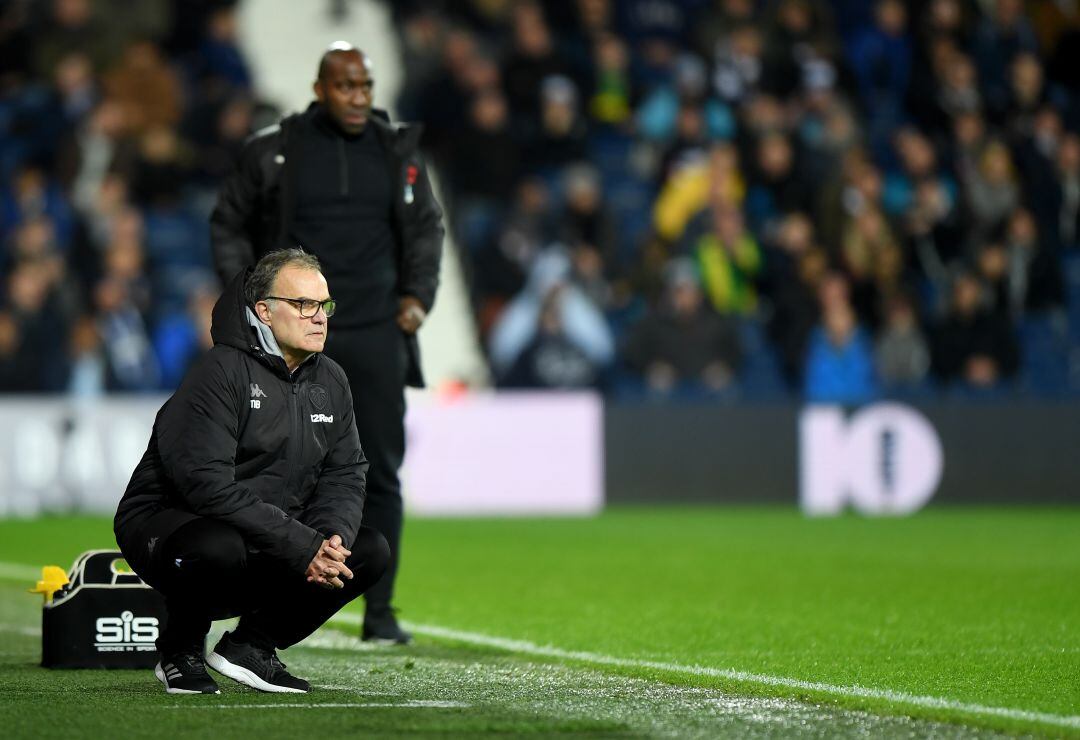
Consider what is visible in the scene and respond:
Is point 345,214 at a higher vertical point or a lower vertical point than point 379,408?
higher

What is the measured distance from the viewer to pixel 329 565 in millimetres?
5934

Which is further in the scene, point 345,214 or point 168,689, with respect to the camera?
point 345,214

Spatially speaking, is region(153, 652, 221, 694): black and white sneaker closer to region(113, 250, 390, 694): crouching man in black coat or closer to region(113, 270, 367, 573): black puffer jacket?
region(113, 250, 390, 694): crouching man in black coat

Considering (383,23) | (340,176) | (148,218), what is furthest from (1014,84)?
(340,176)

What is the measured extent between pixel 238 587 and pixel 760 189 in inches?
548

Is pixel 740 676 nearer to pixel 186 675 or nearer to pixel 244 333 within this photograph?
pixel 186 675

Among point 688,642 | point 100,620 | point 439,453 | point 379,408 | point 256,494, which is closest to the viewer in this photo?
point 256,494

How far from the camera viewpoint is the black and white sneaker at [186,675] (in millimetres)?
6164

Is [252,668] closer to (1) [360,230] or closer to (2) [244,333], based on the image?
(2) [244,333]

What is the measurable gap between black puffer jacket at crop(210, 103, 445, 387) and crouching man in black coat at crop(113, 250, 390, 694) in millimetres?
1739

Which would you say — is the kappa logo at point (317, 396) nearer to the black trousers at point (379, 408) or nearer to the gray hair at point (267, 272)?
the gray hair at point (267, 272)

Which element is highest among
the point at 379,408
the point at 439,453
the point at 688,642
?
the point at 379,408

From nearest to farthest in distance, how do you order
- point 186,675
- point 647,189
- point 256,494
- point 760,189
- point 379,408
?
point 256,494, point 186,675, point 379,408, point 760,189, point 647,189

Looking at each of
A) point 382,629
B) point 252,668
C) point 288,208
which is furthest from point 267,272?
point 382,629
